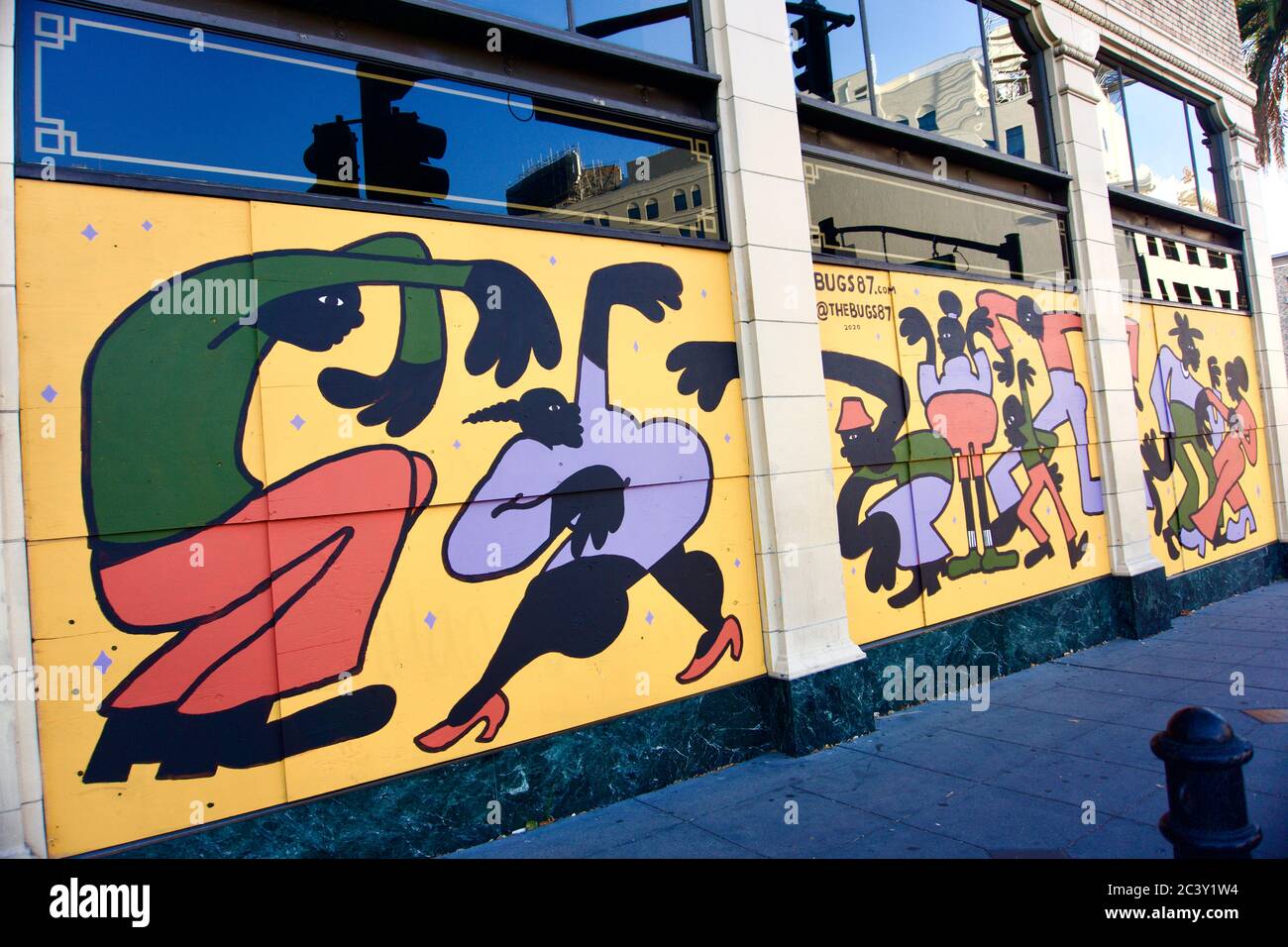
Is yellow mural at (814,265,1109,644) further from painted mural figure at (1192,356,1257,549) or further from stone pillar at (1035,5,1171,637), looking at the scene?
painted mural figure at (1192,356,1257,549)

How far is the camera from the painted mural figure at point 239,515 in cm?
372

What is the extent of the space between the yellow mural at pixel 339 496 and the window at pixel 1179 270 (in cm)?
700

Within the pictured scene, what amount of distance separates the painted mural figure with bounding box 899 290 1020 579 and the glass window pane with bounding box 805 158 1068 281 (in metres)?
0.51

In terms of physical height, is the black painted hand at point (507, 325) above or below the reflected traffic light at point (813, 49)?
below

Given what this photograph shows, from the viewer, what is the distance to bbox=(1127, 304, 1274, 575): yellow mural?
9617 millimetres

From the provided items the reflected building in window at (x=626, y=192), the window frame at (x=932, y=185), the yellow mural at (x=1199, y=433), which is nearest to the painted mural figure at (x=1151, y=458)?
the yellow mural at (x=1199, y=433)

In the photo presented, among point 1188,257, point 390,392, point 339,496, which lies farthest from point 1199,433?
point 339,496

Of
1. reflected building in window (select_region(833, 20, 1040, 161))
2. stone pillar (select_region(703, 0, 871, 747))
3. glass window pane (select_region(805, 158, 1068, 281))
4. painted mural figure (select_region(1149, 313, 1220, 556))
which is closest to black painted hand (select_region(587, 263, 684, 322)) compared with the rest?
stone pillar (select_region(703, 0, 871, 747))

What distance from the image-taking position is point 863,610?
6340 mm

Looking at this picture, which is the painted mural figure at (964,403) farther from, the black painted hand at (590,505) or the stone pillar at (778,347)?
the black painted hand at (590,505)
